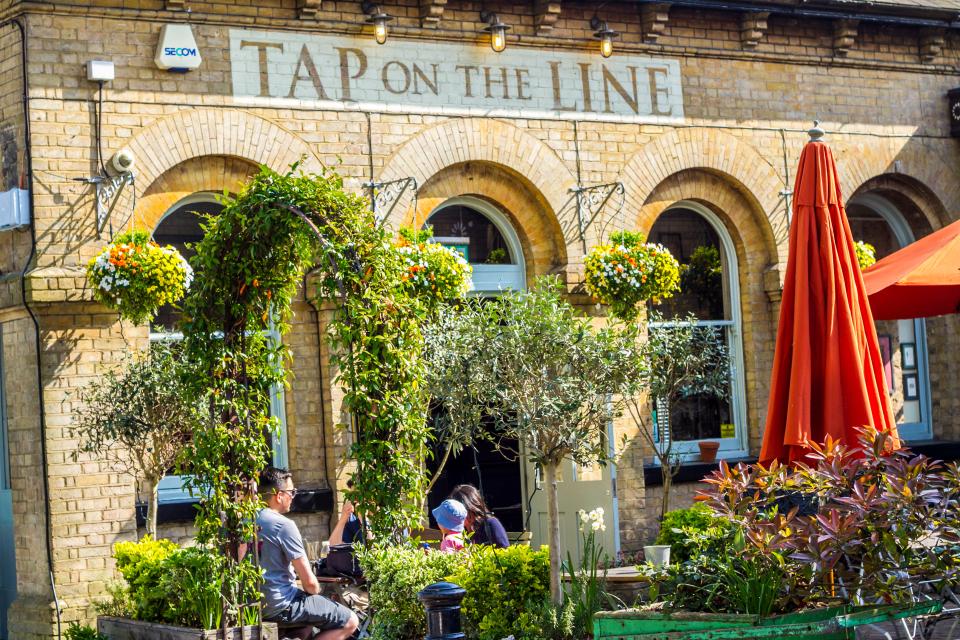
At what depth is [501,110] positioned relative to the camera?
48.7 feet

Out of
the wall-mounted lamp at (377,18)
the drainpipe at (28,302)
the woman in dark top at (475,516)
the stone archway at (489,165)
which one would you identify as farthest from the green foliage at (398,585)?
the wall-mounted lamp at (377,18)

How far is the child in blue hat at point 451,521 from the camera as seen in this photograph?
424 inches

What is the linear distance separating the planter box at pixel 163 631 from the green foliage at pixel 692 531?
3037 millimetres

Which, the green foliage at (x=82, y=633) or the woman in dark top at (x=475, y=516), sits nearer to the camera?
the green foliage at (x=82, y=633)

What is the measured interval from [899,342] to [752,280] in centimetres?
289

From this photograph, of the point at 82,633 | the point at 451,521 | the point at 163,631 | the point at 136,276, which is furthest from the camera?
the point at 136,276

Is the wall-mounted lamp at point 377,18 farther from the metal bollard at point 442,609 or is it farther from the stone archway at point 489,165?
the metal bollard at point 442,609

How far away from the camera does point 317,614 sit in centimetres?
997

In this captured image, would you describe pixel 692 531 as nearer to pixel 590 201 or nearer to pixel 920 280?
pixel 920 280

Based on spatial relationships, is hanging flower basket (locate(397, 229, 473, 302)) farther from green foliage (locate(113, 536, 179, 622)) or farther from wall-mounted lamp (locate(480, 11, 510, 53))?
green foliage (locate(113, 536, 179, 622))

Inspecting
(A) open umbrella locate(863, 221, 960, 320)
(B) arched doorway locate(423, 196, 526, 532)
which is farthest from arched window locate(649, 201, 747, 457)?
(A) open umbrella locate(863, 221, 960, 320)

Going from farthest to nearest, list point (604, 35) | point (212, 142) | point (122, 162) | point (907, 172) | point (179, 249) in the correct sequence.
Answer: point (907, 172)
point (604, 35)
point (179, 249)
point (212, 142)
point (122, 162)

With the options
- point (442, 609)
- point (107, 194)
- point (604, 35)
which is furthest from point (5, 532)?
point (604, 35)

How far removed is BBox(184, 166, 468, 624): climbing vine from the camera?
897 cm
